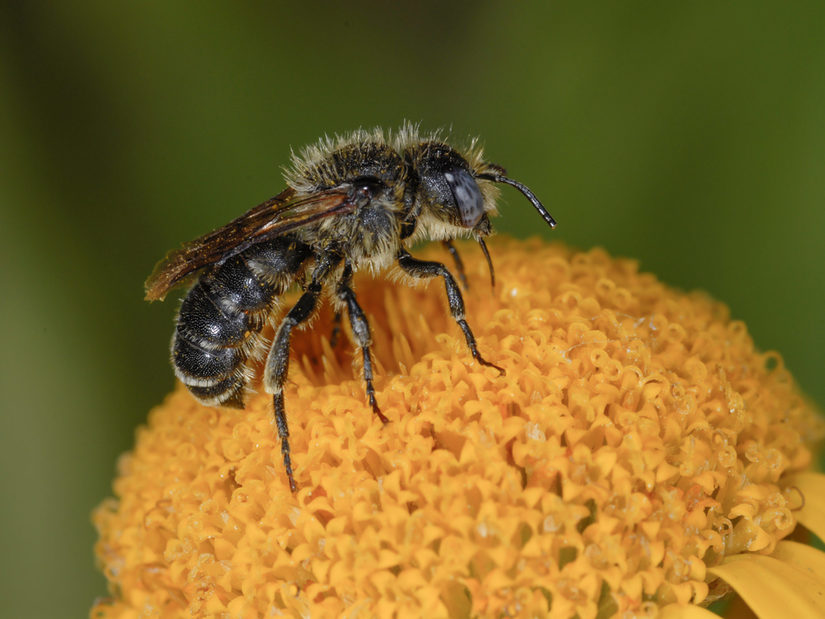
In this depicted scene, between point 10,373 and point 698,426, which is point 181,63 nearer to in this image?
point 10,373

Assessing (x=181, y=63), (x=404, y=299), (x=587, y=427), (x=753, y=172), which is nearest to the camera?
(x=587, y=427)

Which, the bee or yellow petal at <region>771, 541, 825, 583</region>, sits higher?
the bee

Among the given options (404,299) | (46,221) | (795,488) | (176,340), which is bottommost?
(795,488)

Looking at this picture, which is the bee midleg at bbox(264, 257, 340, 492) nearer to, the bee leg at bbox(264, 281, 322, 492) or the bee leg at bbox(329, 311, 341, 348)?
the bee leg at bbox(264, 281, 322, 492)

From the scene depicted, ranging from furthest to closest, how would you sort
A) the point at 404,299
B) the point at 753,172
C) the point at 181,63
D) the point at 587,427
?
the point at 181,63 < the point at 753,172 < the point at 404,299 < the point at 587,427

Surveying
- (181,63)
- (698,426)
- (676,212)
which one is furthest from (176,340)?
(676,212)

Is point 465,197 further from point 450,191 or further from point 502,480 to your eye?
point 502,480

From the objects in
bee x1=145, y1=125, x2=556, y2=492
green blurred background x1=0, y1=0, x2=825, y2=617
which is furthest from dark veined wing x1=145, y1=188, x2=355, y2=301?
green blurred background x1=0, y1=0, x2=825, y2=617
